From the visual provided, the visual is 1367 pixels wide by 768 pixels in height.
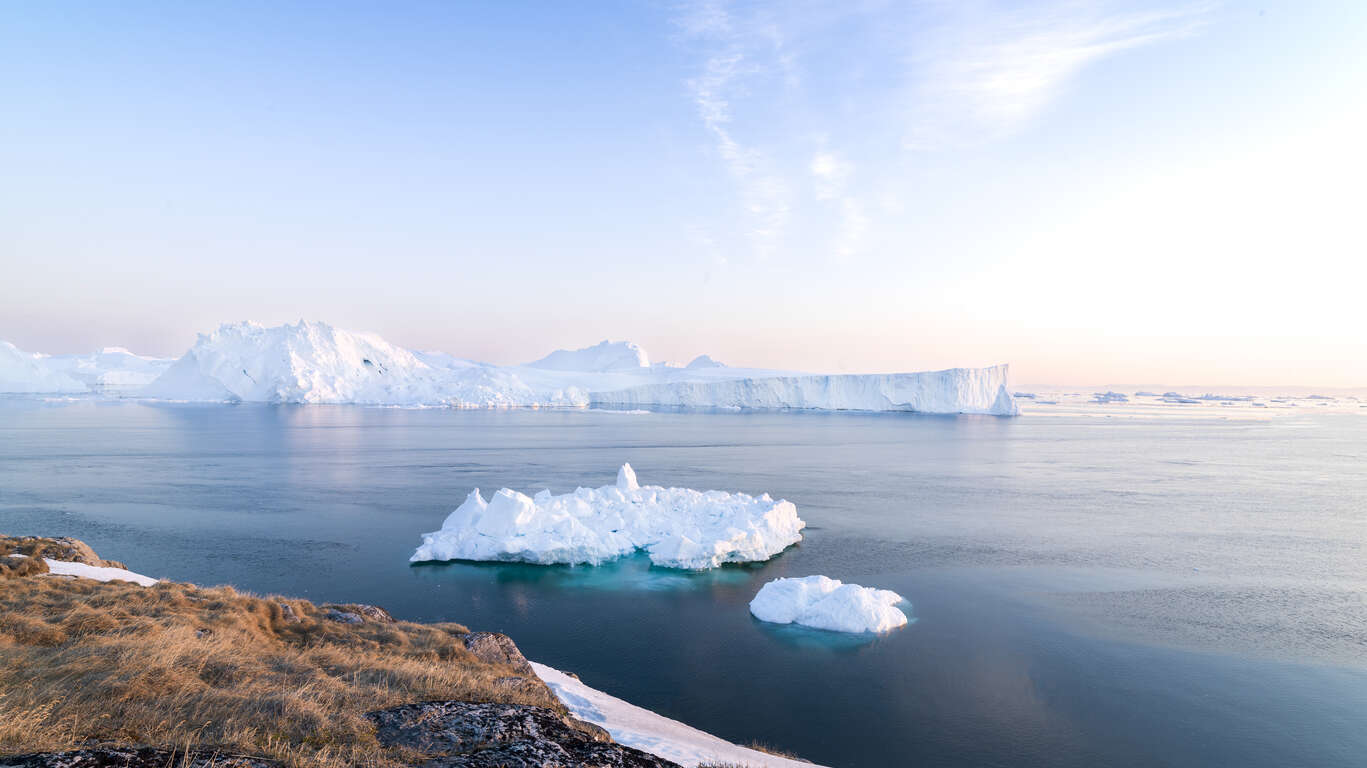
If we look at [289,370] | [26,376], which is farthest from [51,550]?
[26,376]

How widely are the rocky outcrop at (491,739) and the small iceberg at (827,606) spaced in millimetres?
9080

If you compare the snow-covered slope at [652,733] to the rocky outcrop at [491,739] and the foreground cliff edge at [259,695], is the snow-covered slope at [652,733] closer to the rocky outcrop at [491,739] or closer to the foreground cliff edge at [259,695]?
the foreground cliff edge at [259,695]

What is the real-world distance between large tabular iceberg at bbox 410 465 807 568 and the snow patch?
268 inches

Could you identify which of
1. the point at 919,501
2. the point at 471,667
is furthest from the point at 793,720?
the point at 919,501

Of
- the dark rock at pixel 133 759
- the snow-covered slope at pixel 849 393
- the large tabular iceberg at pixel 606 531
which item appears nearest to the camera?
the dark rock at pixel 133 759

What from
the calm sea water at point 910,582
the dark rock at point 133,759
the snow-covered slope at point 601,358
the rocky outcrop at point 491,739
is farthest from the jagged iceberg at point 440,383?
the dark rock at point 133,759

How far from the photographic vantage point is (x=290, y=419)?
57.7 m

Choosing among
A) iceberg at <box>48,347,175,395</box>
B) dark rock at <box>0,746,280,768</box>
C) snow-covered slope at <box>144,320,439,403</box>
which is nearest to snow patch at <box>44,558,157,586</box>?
dark rock at <box>0,746,280,768</box>

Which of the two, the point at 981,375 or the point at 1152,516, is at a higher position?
the point at 981,375

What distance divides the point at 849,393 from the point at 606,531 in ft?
217

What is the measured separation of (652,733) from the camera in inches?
277

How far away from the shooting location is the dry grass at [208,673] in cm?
356

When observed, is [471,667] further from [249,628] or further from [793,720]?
[793,720]

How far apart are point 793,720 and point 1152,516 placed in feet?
64.2
